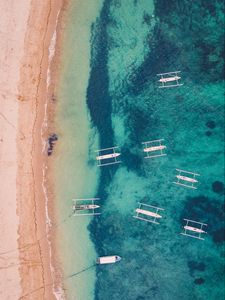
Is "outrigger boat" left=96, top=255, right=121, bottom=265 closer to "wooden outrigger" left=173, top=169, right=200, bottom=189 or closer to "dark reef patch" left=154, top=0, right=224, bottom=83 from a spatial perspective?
"wooden outrigger" left=173, top=169, right=200, bottom=189


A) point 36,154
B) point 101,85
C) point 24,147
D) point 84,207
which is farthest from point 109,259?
point 101,85

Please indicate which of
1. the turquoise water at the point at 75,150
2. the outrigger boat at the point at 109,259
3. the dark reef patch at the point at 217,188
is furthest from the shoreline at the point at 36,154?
the dark reef patch at the point at 217,188

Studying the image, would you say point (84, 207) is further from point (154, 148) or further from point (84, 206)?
point (154, 148)

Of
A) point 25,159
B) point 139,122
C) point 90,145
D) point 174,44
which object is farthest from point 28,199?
point 174,44

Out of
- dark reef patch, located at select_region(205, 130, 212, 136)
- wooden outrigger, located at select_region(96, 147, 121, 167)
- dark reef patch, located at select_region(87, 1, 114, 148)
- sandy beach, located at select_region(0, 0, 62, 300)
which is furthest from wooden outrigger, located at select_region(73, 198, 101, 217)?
dark reef patch, located at select_region(205, 130, 212, 136)

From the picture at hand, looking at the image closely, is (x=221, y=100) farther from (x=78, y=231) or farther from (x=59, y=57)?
(x=78, y=231)
